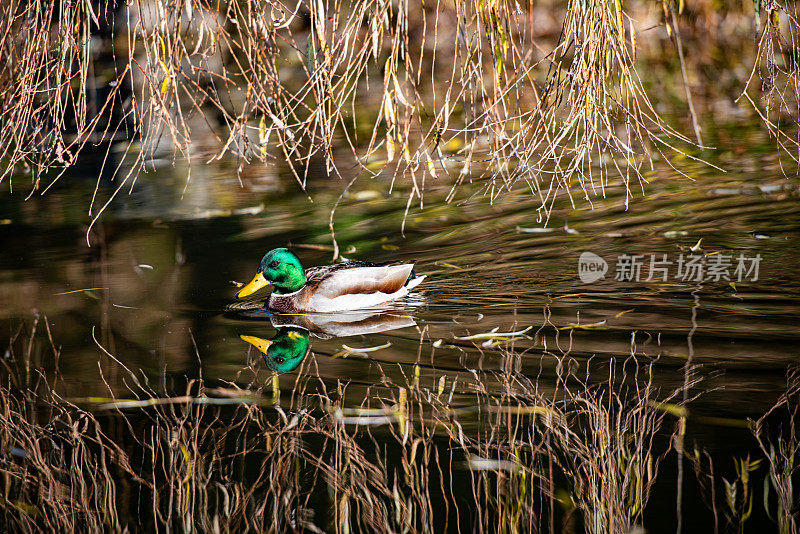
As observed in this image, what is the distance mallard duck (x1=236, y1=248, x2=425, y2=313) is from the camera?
5.47 m

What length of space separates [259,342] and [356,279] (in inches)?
34.4

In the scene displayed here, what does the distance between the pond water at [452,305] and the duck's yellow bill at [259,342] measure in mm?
57

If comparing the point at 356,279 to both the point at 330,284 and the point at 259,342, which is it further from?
the point at 259,342

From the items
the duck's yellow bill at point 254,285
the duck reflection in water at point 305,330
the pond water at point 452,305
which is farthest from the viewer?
the duck's yellow bill at point 254,285

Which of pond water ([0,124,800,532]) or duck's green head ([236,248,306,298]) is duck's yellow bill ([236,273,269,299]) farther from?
pond water ([0,124,800,532])

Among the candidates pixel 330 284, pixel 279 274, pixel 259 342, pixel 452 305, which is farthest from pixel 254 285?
pixel 452 305

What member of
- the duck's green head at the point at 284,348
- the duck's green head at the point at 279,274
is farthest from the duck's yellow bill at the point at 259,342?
the duck's green head at the point at 279,274

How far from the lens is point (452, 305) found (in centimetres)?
522

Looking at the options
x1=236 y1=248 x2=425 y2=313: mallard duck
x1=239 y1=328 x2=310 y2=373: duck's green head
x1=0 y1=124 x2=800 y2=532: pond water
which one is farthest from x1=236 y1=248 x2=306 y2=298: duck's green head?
x1=239 y1=328 x2=310 y2=373: duck's green head

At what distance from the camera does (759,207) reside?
6832mm

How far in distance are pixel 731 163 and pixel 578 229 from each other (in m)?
2.60

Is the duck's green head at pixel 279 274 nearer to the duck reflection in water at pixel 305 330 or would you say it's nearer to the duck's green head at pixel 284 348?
the duck reflection in water at pixel 305 330

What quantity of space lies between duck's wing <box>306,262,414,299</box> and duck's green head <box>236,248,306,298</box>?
0.32ft

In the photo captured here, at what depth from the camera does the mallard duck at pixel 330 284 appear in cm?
547
